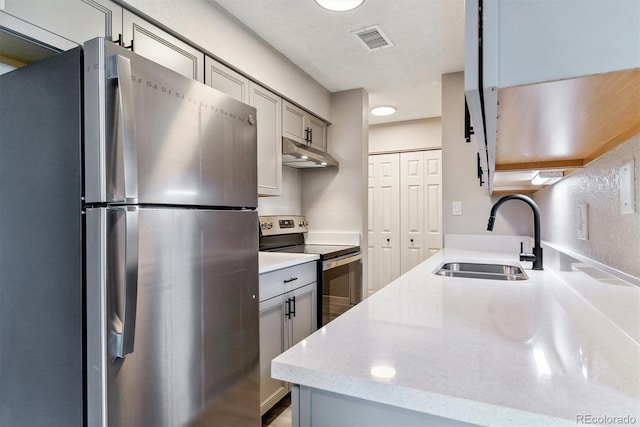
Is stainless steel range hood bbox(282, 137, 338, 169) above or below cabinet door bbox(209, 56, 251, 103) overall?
below

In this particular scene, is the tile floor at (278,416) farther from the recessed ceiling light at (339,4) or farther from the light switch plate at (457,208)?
the recessed ceiling light at (339,4)

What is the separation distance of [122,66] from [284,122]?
1.72 meters

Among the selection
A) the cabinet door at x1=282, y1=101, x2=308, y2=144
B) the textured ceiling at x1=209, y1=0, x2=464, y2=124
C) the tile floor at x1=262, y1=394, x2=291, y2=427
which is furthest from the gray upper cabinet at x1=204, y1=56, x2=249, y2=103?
the tile floor at x1=262, y1=394, x2=291, y2=427

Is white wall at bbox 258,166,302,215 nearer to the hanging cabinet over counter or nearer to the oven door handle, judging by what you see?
the oven door handle

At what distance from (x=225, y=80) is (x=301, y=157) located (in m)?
0.87

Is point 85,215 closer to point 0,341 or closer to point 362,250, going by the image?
point 0,341

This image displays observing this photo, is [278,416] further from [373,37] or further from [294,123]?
[373,37]

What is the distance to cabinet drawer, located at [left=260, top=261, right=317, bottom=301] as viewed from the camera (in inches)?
74.7

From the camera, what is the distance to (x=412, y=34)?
2311 mm

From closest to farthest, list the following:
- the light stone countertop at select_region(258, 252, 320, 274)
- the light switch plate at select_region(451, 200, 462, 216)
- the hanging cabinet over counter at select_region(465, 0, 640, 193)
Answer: the hanging cabinet over counter at select_region(465, 0, 640, 193) → the light stone countertop at select_region(258, 252, 320, 274) → the light switch plate at select_region(451, 200, 462, 216)

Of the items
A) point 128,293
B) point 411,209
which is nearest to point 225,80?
point 128,293

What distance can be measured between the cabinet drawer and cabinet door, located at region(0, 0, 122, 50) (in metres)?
1.30

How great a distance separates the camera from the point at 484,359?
64cm

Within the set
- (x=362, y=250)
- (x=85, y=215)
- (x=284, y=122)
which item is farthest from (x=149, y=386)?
(x=362, y=250)
